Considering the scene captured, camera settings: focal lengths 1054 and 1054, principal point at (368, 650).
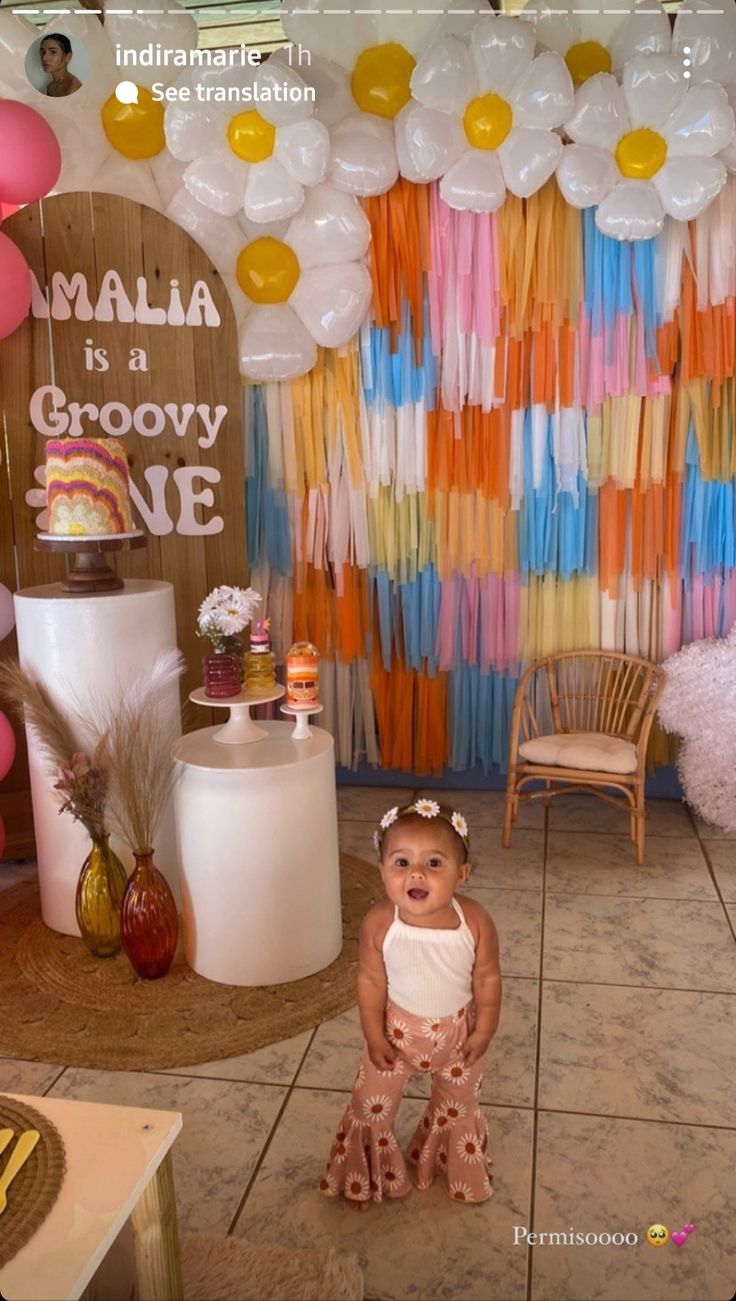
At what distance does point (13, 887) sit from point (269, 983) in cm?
115

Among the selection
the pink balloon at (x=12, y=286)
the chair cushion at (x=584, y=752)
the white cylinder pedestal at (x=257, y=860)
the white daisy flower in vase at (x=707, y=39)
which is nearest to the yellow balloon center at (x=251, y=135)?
the pink balloon at (x=12, y=286)

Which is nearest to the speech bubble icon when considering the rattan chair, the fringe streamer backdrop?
the fringe streamer backdrop

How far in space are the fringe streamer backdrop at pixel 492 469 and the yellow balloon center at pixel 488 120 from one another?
282mm

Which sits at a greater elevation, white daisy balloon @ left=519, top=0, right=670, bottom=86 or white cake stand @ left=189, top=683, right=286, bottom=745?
white daisy balloon @ left=519, top=0, right=670, bottom=86

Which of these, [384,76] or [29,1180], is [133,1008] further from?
[384,76]

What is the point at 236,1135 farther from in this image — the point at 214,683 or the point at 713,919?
the point at 713,919

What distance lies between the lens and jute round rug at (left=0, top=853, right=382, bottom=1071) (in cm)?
252

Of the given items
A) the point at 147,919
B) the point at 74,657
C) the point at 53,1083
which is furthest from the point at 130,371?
the point at 53,1083

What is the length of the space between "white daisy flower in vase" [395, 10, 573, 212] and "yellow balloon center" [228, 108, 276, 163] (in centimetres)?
44

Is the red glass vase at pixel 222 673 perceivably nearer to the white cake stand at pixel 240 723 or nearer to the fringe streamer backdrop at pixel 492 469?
the white cake stand at pixel 240 723

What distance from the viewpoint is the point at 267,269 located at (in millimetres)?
3635

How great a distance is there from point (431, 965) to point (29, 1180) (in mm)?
757

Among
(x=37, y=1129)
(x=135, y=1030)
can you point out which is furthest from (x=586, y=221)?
(x=37, y=1129)

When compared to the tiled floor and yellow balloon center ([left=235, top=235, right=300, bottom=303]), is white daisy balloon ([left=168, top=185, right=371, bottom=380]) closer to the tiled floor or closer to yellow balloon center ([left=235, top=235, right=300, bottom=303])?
yellow balloon center ([left=235, top=235, right=300, bottom=303])
